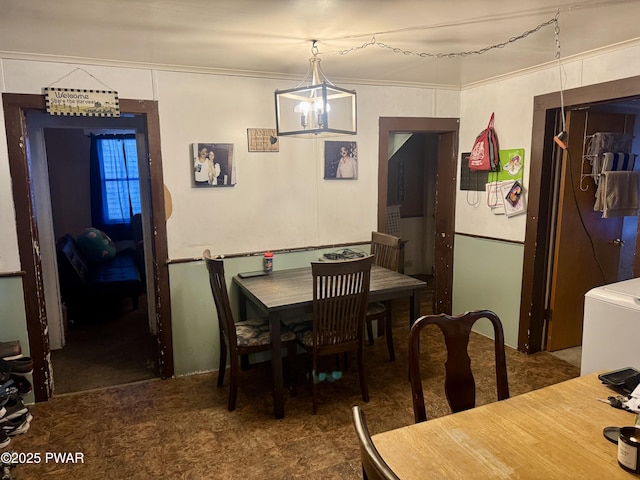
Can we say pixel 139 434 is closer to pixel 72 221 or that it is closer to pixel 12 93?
pixel 12 93


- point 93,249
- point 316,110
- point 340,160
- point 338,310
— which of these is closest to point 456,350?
point 338,310

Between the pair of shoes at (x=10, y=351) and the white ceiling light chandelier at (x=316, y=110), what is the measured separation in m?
1.93

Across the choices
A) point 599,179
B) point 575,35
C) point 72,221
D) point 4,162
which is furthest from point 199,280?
point 72,221

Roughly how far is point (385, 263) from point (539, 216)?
1.22 m

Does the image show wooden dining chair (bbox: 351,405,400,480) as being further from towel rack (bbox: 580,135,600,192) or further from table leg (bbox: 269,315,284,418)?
towel rack (bbox: 580,135,600,192)

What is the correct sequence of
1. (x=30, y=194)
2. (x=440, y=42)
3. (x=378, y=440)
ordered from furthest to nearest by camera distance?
(x=30, y=194) → (x=440, y=42) → (x=378, y=440)

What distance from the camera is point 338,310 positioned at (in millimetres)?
2707

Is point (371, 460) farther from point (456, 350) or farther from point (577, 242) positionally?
point (577, 242)

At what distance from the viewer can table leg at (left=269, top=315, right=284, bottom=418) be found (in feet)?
8.56

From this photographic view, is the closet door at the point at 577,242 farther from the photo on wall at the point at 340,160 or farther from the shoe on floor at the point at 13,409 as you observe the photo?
the shoe on floor at the point at 13,409

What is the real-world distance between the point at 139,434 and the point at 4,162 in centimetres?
181

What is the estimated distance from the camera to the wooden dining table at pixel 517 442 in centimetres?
116

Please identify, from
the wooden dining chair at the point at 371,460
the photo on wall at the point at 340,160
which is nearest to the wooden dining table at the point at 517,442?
the wooden dining chair at the point at 371,460

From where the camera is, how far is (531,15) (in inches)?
82.7
